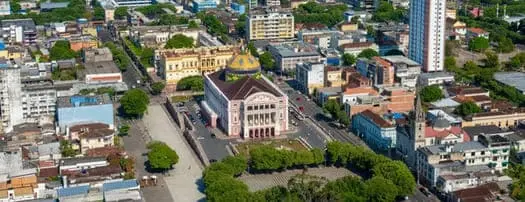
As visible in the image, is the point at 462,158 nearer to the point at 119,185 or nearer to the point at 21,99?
the point at 119,185

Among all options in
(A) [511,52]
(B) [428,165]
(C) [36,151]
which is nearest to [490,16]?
(A) [511,52]

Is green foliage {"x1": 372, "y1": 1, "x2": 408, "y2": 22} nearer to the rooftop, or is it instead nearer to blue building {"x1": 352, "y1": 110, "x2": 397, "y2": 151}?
blue building {"x1": 352, "y1": 110, "x2": 397, "y2": 151}

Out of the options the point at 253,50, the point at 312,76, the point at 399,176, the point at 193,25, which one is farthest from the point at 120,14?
the point at 399,176

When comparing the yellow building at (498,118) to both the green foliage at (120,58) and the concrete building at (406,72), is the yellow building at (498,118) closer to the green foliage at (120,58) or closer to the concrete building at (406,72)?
the concrete building at (406,72)

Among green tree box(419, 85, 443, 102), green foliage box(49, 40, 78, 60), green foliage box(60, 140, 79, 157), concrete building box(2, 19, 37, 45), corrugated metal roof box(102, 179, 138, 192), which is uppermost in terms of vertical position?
concrete building box(2, 19, 37, 45)

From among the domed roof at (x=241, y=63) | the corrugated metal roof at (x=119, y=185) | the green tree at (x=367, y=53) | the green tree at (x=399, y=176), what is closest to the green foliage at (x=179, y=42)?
the green tree at (x=367, y=53)

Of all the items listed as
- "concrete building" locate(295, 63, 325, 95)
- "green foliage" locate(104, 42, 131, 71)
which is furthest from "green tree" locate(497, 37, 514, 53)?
"green foliage" locate(104, 42, 131, 71)
